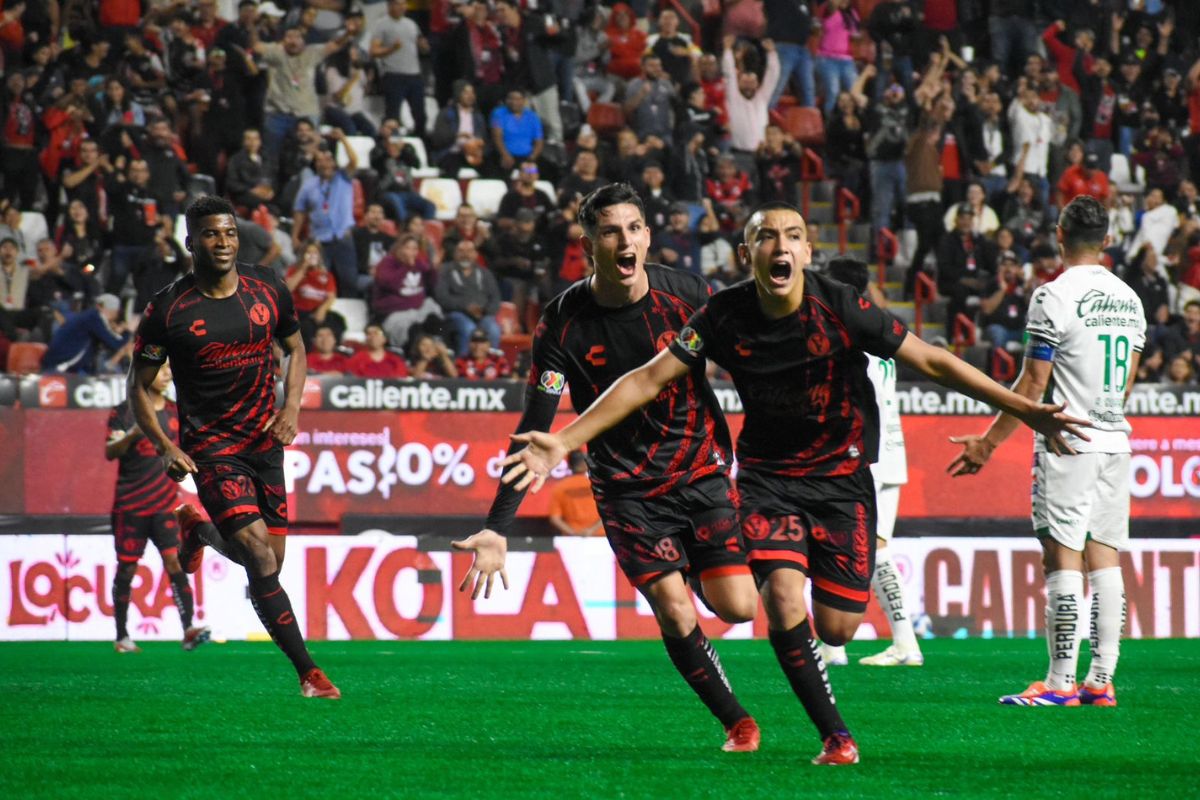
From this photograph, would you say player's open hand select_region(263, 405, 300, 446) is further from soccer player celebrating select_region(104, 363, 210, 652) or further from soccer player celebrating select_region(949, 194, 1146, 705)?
soccer player celebrating select_region(104, 363, 210, 652)

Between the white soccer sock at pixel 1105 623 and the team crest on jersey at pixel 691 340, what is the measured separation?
3251mm

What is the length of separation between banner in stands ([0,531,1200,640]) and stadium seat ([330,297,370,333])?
3.49 meters

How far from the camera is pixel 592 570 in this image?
53.0 feet

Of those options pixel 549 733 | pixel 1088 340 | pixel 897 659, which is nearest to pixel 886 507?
pixel 897 659

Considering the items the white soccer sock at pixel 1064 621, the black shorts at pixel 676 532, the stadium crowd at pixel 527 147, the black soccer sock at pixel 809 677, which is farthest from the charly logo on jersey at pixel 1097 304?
the stadium crowd at pixel 527 147

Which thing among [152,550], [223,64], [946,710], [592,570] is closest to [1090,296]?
[946,710]

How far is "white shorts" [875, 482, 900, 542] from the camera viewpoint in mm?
12000

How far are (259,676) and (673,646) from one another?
496 centimetres

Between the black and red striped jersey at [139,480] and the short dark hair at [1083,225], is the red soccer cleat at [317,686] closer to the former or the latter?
the short dark hair at [1083,225]

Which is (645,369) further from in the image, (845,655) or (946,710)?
(845,655)

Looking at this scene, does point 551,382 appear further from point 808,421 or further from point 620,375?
point 808,421

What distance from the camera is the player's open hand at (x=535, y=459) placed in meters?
5.84

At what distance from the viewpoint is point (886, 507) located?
12328 millimetres

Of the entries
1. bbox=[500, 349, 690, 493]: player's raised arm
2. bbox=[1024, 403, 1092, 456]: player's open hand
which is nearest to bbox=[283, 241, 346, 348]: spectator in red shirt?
bbox=[500, 349, 690, 493]: player's raised arm
